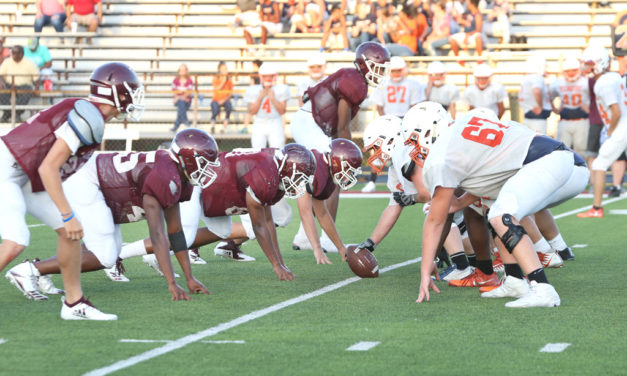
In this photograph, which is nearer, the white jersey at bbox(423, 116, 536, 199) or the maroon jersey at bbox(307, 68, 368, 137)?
the white jersey at bbox(423, 116, 536, 199)

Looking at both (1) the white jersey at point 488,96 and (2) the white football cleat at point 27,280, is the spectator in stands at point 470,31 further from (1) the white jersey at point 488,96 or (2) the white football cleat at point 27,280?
(2) the white football cleat at point 27,280

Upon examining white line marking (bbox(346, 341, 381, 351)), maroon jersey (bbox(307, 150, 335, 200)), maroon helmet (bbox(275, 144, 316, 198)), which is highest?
maroon helmet (bbox(275, 144, 316, 198))

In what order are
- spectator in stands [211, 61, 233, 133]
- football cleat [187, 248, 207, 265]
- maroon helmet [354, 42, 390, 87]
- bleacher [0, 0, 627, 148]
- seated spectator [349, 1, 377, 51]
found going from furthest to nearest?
seated spectator [349, 1, 377, 51] → bleacher [0, 0, 627, 148] → spectator in stands [211, 61, 233, 133] → maroon helmet [354, 42, 390, 87] → football cleat [187, 248, 207, 265]

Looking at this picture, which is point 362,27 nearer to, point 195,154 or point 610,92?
point 610,92

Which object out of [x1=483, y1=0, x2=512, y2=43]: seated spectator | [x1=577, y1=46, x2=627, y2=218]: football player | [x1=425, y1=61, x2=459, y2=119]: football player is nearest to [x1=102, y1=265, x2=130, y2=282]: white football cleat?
[x1=577, y1=46, x2=627, y2=218]: football player

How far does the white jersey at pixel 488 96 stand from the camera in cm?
1639

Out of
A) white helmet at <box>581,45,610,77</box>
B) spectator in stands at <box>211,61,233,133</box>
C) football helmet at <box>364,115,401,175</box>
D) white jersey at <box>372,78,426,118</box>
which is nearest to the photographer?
football helmet at <box>364,115,401,175</box>

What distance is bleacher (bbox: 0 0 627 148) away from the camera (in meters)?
20.0

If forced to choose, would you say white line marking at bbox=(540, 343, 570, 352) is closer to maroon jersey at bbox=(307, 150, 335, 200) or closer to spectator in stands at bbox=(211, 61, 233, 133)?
maroon jersey at bbox=(307, 150, 335, 200)

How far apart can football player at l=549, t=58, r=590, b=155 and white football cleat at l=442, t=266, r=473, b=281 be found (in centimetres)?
823

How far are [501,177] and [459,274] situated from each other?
1.25 m

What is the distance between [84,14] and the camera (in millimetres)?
22719

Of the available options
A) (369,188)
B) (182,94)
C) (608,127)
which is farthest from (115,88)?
(182,94)

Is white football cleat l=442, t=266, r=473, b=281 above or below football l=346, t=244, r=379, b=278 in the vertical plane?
below
